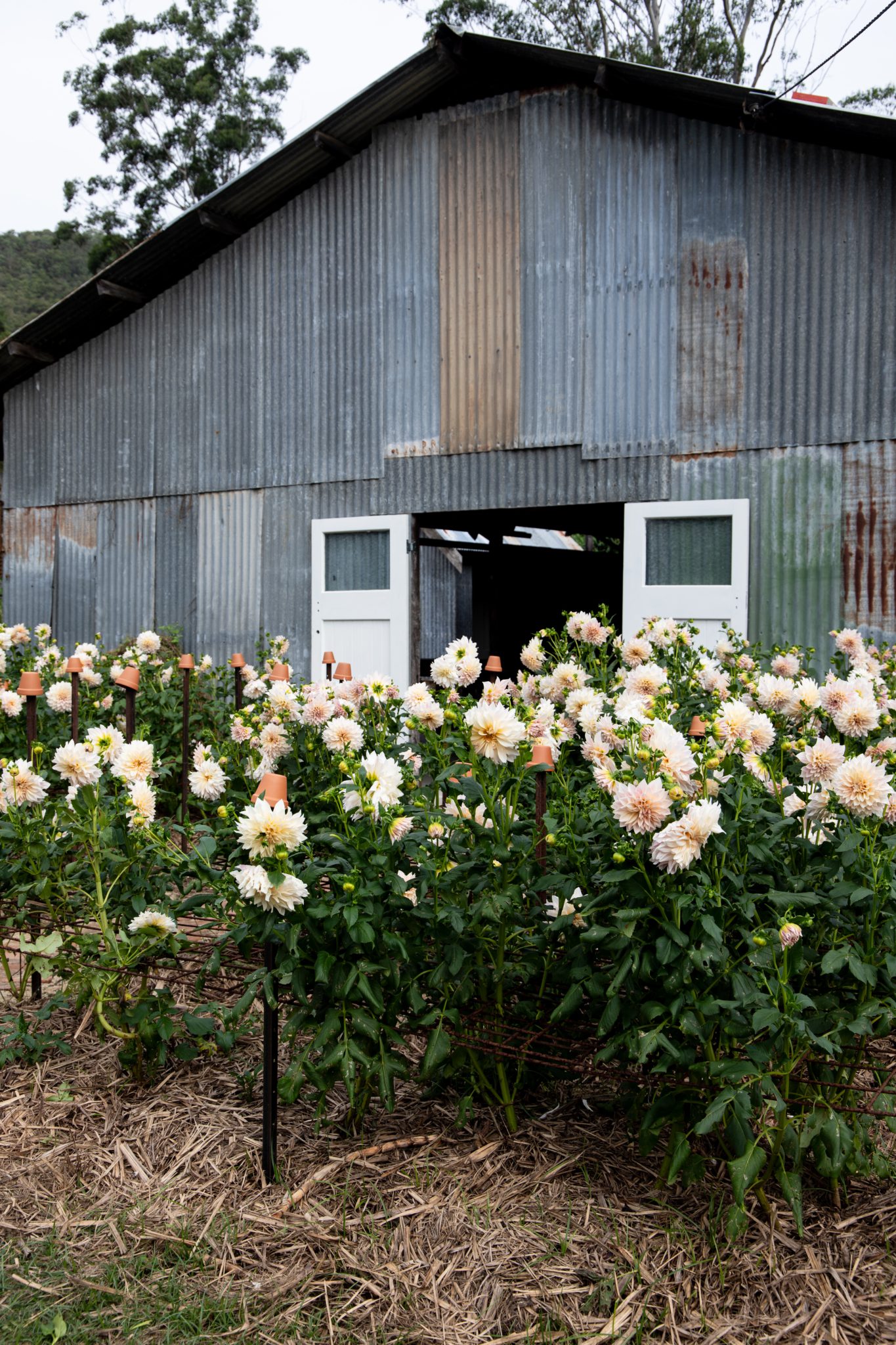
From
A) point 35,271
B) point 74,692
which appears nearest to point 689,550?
point 74,692

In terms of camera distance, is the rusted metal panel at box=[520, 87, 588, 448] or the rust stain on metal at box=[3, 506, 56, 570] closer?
the rusted metal panel at box=[520, 87, 588, 448]

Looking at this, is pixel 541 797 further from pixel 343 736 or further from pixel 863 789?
pixel 863 789

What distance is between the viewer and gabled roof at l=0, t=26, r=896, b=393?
21.9 ft

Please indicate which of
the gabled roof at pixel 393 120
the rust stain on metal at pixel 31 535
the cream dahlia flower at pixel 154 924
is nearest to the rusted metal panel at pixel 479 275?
the gabled roof at pixel 393 120

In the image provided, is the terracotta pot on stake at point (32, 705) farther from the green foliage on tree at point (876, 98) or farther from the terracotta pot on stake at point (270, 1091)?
the green foliage on tree at point (876, 98)

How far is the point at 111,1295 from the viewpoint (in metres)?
2.37

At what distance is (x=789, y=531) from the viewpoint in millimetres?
6969

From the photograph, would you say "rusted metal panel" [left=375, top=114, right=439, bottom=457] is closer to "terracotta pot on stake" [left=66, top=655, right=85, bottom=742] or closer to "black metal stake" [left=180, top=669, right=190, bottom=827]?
"black metal stake" [left=180, top=669, right=190, bottom=827]

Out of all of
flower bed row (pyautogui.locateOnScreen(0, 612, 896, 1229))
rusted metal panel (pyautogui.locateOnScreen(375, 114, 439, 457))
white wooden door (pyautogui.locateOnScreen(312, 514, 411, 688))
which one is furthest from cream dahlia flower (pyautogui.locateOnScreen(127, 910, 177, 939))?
rusted metal panel (pyautogui.locateOnScreen(375, 114, 439, 457))

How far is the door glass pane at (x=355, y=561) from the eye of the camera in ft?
28.1

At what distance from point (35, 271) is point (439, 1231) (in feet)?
→ 108

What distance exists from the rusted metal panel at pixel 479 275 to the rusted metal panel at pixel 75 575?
3851mm

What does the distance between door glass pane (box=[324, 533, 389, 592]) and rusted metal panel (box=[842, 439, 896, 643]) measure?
11.1ft

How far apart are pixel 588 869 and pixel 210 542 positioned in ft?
24.2
